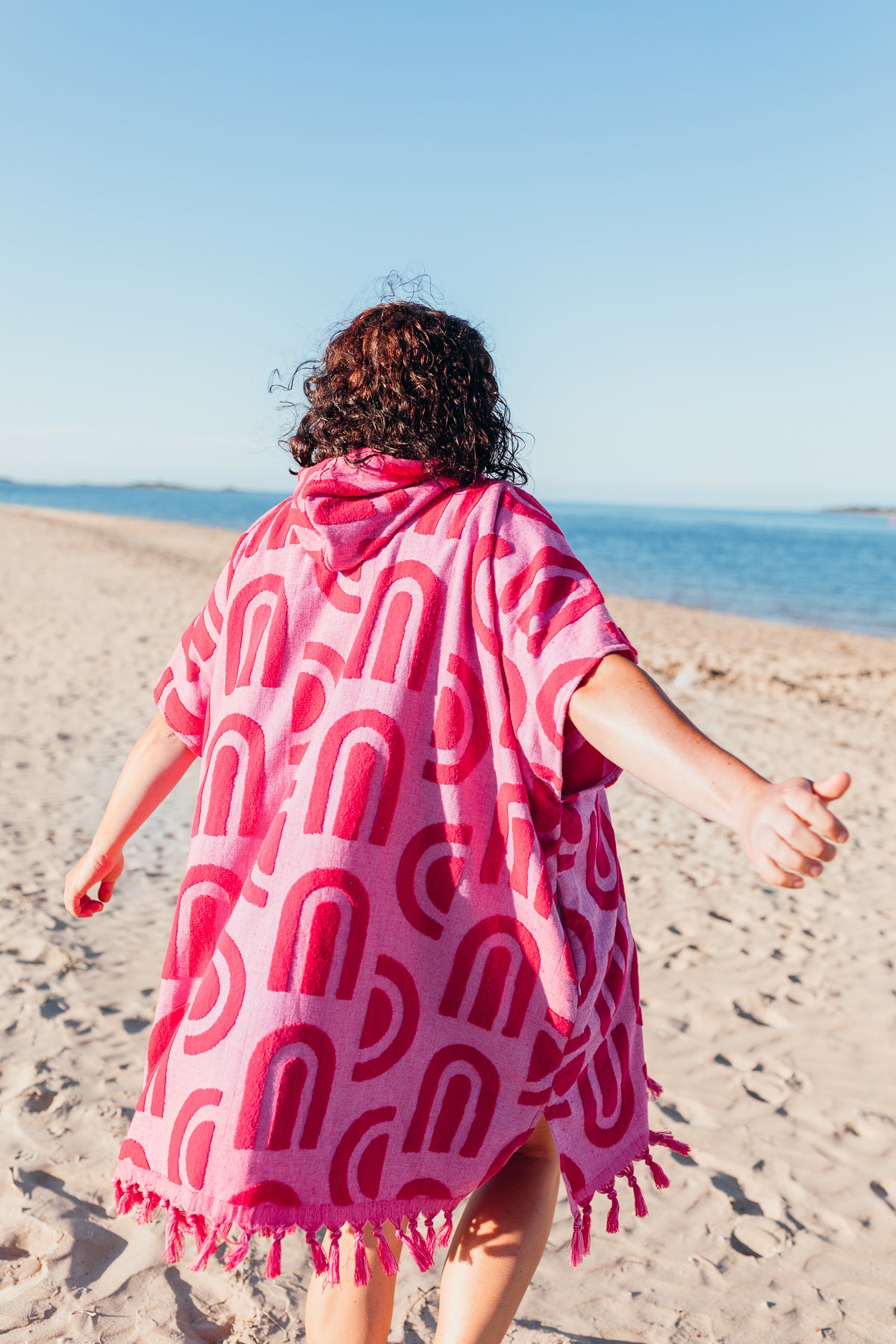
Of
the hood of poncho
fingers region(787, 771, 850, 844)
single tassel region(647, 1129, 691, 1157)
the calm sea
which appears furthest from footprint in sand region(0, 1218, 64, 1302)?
the calm sea

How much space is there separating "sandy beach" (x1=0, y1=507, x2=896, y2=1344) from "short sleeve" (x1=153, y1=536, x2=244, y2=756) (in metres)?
1.29

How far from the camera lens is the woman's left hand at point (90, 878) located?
1821 mm

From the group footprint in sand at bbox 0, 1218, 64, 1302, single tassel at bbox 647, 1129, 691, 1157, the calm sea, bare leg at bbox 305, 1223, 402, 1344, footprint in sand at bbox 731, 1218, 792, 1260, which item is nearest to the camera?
bare leg at bbox 305, 1223, 402, 1344

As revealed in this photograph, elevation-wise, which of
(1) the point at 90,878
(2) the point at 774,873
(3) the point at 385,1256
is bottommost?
(3) the point at 385,1256

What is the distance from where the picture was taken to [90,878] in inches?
72.6

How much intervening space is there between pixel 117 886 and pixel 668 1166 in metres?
2.82

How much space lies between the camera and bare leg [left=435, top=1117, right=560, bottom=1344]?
1.48 metres

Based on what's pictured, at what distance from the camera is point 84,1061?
2.92 meters

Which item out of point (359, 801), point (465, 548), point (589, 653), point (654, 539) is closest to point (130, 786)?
point (359, 801)

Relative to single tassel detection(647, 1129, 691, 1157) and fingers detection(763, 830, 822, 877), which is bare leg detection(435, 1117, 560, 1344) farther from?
fingers detection(763, 830, 822, 877)

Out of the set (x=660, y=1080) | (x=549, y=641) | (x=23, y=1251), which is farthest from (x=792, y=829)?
(x=660, y=1080)

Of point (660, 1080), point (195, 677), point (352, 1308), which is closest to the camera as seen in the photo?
point (352, 1308)

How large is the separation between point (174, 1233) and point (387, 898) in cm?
61

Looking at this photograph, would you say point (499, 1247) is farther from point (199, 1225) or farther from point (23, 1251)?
point (23, 1251)
